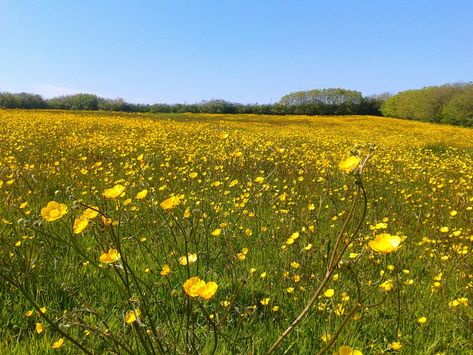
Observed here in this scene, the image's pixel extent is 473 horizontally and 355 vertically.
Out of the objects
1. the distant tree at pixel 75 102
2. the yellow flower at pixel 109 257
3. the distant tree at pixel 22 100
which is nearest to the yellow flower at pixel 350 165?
the yellow flower at pixel 109 257

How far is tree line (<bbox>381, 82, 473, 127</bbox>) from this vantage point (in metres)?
36.7

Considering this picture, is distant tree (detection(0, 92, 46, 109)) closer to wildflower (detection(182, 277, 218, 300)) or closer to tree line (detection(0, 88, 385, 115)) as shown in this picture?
tree line (detection(0, 88, 385, 115))

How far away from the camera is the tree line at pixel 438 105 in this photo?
3669cm

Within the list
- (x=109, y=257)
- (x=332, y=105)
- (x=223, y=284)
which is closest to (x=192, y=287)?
(x=109, y=257)

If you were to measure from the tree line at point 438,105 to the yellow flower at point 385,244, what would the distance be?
4113 cm

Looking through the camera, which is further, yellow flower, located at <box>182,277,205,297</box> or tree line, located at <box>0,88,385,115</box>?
tree line, located at <box>0,88,385,115</box>

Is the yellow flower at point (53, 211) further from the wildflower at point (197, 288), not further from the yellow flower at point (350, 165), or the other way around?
the yellow flower at point (350, 165)

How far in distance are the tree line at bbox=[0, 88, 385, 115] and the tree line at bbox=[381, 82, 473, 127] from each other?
479 cm

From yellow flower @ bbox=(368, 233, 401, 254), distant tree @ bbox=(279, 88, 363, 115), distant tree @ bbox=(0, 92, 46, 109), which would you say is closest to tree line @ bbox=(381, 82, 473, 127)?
distant tree @ bbox=(279, 88, 363, 115)

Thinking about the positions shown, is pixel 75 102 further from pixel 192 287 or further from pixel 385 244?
pixel 385 244

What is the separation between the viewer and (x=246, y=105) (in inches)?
1858

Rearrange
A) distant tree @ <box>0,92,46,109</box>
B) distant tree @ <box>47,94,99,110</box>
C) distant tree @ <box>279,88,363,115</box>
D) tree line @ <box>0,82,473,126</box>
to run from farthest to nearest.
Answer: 1. distant tree @ <box>0,92,46,109</box>
2. distant tree @ <box>47,94,99,110</box>
3. distant tree @ <box>279,88,363,115</box>
4. tree line @ <box>0,82,473,126</box>

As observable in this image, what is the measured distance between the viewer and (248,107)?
46688mm

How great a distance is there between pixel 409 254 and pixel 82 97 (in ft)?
188
